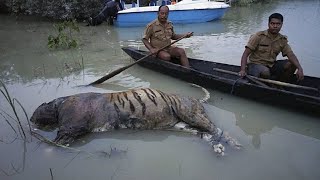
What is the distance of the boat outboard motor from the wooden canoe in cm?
683

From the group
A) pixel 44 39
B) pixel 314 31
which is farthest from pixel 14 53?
pixel 314 31

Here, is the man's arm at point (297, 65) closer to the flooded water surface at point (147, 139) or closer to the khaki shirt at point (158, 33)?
the flooded water surface at point (147, 139)

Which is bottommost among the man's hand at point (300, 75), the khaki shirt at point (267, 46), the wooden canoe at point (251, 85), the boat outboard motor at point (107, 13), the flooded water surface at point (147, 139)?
the flooded water surface at point (147, 139)

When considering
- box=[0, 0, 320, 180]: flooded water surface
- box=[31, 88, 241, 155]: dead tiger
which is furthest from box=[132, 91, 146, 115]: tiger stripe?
box=[0, 0, 320, 180]: flooded water surface

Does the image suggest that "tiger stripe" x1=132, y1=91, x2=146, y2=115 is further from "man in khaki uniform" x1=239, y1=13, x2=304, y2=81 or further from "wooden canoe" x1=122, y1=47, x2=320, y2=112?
"man in khaki uniform" x1=239, y1=13, x2=304, y2=81

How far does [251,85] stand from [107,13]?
9.40 m

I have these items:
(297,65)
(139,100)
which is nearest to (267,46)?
(297,65)

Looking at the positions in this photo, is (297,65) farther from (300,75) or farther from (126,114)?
(126,114)

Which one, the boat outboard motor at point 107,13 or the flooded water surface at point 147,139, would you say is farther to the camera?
the boat outboard motor at point 107,13

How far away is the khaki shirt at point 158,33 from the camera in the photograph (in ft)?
23.7

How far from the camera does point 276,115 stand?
5.41 meters

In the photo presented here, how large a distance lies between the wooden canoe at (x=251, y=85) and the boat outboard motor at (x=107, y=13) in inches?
269

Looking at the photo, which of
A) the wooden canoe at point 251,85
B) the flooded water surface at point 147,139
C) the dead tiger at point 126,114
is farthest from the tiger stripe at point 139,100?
the wooden canoe at point 251,85

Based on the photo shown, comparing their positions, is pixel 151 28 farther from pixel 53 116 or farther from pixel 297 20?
pixel 297 20
